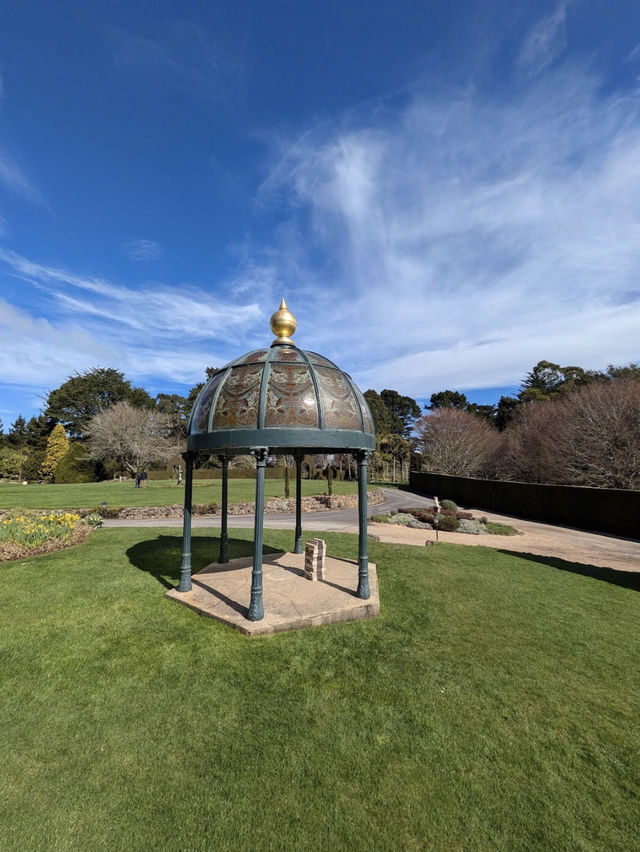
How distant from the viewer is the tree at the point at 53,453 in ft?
184

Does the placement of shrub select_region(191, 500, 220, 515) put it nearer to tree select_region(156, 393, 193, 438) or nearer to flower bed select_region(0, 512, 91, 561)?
flower bed select_region(0, 512, 91, 561)

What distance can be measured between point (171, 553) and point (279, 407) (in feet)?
25.1

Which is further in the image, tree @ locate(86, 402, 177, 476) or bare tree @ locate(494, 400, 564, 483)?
tree @ locate(86, 402, 177, 476)

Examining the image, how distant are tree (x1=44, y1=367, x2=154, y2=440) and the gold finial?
223 ft

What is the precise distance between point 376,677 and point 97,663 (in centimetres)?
422

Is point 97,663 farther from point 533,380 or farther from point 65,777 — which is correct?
point 533,380

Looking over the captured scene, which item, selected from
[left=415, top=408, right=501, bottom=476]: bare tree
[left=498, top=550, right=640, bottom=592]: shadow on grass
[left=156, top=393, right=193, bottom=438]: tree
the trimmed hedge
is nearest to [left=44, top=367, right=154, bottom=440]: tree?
[left=156, top=393, right=193, bottom=438]: tree

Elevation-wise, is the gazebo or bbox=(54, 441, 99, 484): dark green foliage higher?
the gazebo

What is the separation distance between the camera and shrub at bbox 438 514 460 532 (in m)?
20.1

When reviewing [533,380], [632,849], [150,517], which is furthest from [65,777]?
[533,380]

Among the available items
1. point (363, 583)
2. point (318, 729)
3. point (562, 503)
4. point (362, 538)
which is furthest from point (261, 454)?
point (562, 503)

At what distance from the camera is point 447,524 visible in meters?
20.1

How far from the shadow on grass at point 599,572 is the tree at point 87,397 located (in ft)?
232

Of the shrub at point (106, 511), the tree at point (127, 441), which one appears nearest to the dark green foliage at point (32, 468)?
the tree at point (127, 441)
